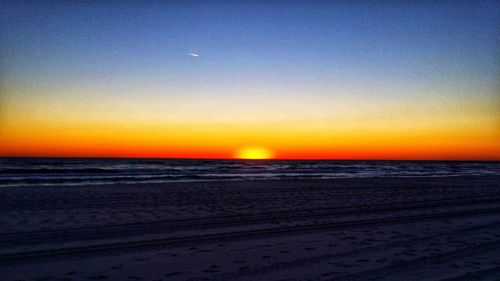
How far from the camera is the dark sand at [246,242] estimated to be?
557 cm

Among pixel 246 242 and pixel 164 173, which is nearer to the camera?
pixel 246 242

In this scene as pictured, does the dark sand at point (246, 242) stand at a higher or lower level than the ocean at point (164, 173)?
lower

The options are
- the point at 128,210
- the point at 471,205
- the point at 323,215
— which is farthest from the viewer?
the point at 471,205

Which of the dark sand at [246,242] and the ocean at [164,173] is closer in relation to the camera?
the dark sand at [246,242]

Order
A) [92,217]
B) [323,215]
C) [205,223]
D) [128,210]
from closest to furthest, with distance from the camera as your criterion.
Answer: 1. [205,223]
2. [92,217]
3. [323,215]
4. [128,210]

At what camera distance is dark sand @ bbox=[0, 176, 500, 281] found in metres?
5.57

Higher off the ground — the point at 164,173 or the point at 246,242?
the point at 164,173

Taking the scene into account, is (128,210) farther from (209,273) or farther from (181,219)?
(209,273)

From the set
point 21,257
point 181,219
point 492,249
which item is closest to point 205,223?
point 181,219

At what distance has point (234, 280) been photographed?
5.14 meters

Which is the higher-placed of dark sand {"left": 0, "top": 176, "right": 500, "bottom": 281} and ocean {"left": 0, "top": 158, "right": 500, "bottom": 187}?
ocean {"left": 0, "top": 158, "right": 500, "bottom": 187}

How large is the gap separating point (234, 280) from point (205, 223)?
451 centimetres

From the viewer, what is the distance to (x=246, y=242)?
7.43 meters

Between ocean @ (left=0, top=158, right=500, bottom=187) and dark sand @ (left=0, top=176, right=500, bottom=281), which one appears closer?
dark sand @ (left=0, top=176, right=500, bottom=281)
